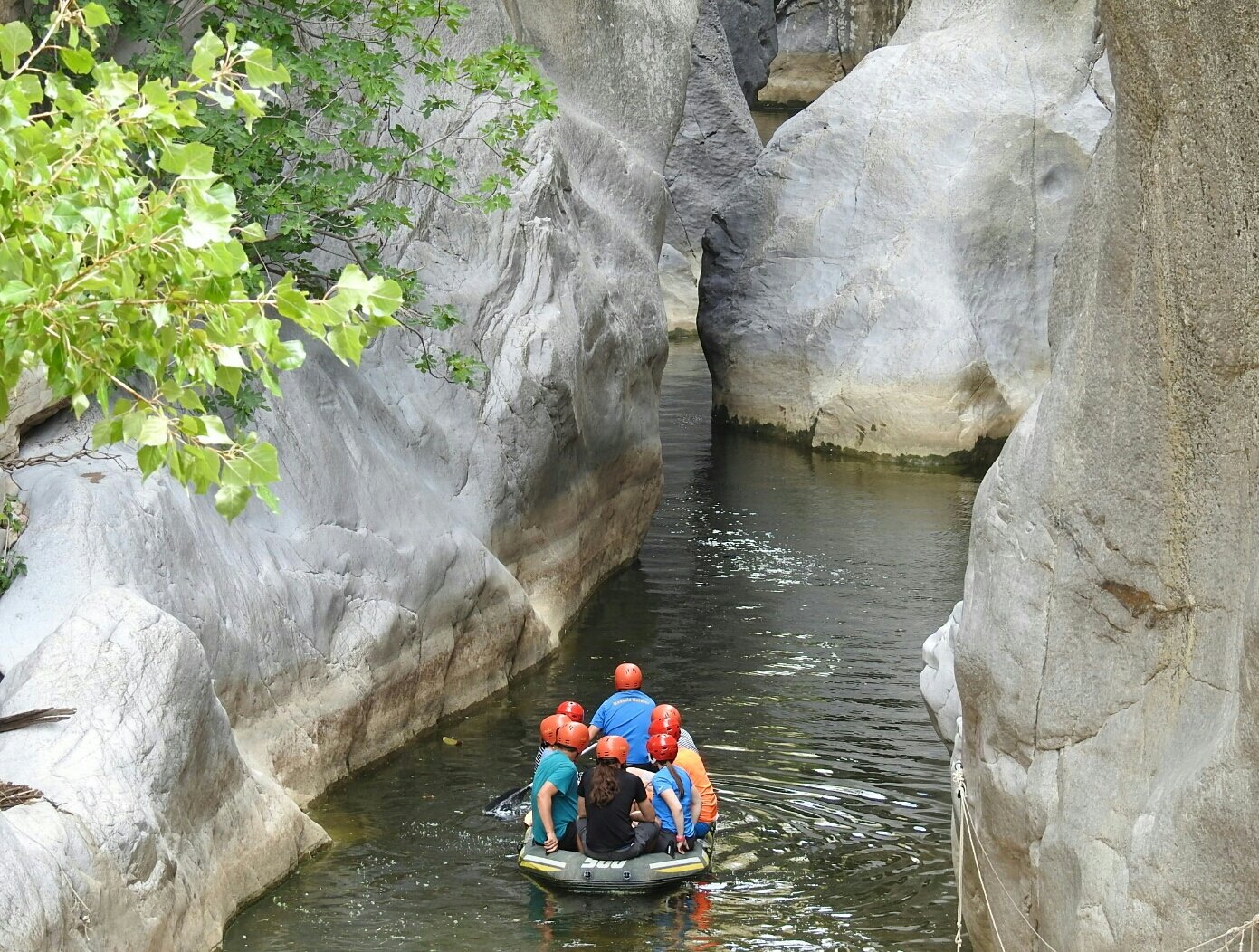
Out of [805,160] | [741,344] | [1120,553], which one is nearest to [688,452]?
[741,344]

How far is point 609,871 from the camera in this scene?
11.1 metres

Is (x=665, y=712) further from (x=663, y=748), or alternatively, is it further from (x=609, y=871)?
(x=609, y=871)

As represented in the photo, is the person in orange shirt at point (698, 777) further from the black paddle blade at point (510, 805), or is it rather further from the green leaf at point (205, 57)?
the green leaf at point (205, 57)

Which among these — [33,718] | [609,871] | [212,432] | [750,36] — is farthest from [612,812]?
[750,36]

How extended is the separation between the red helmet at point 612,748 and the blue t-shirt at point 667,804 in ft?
1.29

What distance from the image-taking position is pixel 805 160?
28281 mm

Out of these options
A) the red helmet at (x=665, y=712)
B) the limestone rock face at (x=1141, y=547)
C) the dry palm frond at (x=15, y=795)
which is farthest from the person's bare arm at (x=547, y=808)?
Answer: the dry palm frond at (x=15, y=795)

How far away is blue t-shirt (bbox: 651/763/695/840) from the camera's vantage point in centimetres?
1158

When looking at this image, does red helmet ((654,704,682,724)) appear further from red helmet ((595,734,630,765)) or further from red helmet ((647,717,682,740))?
red helmet ((595,734,630,765))

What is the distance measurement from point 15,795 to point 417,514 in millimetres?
6132

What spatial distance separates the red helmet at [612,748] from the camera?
445 inches

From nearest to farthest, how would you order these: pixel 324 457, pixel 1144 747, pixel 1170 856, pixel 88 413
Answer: pixel 1170 856 < pixel 1144 747 < pixel 88 413 < pixel 324 457

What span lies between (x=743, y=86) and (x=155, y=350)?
41424 millimetres

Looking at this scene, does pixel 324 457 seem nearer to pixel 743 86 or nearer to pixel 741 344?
pixel 741 344
